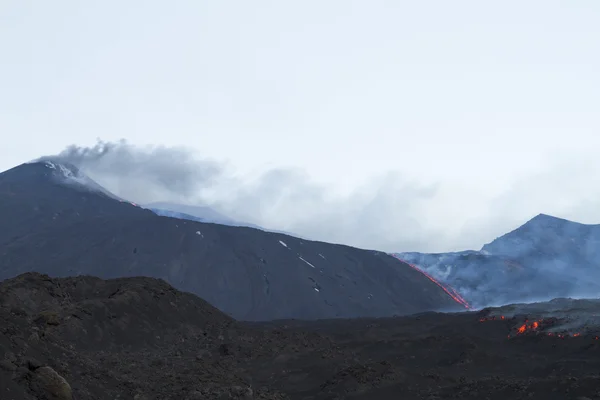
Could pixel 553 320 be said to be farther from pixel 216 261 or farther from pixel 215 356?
pixel 216 261

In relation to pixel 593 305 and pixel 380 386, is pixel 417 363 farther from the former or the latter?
pixel 593 305

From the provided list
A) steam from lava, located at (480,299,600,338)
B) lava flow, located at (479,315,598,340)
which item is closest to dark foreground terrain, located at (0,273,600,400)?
lava flow, located at (479,315,598,340)

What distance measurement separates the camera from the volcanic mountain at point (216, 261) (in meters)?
148

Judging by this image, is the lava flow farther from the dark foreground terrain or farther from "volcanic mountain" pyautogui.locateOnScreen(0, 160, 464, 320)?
"volcanic mountain" pyautogui.locateOnScreen(0, 160, 464, 320)

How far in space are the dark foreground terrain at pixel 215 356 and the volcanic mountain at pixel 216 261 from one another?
70467mm

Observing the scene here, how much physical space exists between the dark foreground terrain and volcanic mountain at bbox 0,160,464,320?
2774 inches

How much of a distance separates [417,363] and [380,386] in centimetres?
1597

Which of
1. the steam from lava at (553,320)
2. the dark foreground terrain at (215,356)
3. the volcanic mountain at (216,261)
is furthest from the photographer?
the volcanic mountain at (216,261)

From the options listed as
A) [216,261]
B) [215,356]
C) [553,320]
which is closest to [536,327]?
[553,320]

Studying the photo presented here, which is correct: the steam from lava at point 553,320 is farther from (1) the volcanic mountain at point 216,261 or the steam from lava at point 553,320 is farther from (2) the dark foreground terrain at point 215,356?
(1) the volcanic mountain at point 216,261

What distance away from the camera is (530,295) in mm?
186750

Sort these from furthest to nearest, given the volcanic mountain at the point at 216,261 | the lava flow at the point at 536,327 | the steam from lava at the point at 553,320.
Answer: the volcanic mountain at the point at 216,261, the steam from lava at the point at 553,320, the lava flow at the point at 536,327

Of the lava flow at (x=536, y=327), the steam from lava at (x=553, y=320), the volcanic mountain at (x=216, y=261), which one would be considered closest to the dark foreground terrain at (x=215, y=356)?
the lava flow at (x=536, y=327)

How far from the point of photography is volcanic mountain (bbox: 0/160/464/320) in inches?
5837
